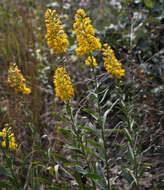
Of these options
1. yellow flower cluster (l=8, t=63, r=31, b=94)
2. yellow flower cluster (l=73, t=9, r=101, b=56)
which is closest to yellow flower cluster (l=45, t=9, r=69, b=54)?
yellow flower cluster (l=73, t=9, r=101, b=56)

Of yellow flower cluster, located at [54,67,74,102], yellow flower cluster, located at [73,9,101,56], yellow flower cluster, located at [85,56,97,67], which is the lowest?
yellow flower cluster, located at [54,67,74,102]

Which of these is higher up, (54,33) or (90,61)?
(54,33)

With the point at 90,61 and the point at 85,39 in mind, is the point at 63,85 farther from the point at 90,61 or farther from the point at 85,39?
the point at 85,39

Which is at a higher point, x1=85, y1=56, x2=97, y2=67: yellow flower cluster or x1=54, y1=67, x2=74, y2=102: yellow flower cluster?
x1=85, y1=56, x2=97, y2=67: yellow flower cluster

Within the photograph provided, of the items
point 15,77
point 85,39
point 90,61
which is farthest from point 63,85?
point 15,77

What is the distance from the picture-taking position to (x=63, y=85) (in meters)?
1.76

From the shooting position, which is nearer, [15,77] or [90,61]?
[90,61]

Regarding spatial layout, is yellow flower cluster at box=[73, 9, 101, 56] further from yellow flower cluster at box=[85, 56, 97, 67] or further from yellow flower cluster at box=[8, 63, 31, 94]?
yellow flower cluster at box=[8, 63, 31, 94]

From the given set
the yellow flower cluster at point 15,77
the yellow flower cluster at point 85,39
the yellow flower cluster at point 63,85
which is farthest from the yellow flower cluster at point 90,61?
the yellow flower cluster at point 15,77

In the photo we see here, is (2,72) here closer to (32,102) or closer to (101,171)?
(32,102)

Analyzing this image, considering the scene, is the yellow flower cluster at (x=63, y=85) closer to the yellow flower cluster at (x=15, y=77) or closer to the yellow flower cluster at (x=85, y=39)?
the yellow flower cluster at (x=85, y=39)

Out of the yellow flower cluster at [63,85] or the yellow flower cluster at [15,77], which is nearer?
the yellow flower cluster at [63,85]

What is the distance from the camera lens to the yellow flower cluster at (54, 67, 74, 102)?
175 centimetres

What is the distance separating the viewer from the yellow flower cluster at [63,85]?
1.75m
